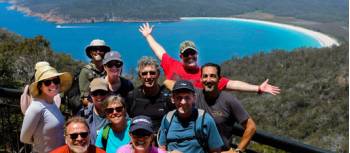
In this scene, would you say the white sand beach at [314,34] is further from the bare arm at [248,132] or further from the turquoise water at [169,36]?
the bare arm at [248,132]

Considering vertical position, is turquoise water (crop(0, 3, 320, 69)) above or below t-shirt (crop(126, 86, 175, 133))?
above

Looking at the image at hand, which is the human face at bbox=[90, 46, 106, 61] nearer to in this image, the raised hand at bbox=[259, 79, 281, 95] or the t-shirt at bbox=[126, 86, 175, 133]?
the t-shirt at bbox=[126, 86, 175, 133]

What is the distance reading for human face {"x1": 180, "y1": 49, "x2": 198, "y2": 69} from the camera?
11.0 ft

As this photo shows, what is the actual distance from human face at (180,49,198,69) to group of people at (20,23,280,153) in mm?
172

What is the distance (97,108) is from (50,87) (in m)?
0.34

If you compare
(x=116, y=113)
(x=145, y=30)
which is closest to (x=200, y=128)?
(x=116, y=113)

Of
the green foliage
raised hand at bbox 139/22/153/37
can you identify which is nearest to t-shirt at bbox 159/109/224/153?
raised hand at bbox 139/22/153/37

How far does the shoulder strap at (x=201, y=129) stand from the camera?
104 inches

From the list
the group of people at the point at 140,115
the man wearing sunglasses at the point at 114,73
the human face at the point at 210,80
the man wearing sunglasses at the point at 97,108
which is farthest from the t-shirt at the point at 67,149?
the human face at the point at 210,80

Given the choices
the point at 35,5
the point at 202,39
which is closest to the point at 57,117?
the point at 202,39

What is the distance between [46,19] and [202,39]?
4807 centimetres

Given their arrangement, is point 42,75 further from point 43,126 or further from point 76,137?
point 76,137

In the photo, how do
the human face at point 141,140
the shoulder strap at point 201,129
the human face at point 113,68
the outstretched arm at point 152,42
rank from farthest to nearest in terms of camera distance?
the outstretched arm at point 152,42 < the human face at point 113,68 < the shoulder strap at point 201,129 < the human face at point 141,140

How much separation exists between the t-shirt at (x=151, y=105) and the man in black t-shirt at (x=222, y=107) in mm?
240
